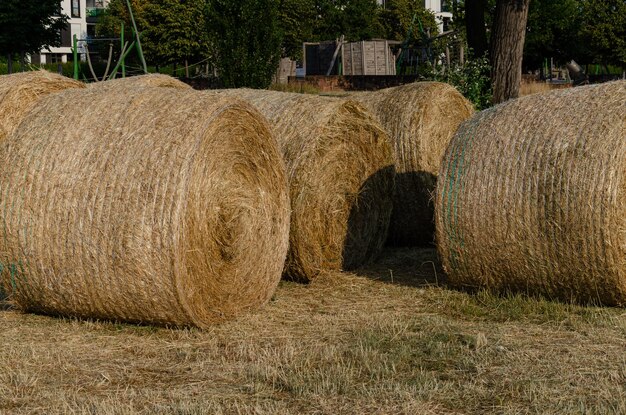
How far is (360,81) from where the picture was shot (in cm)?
2842

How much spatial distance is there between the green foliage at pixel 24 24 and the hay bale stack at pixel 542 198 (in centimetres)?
3689

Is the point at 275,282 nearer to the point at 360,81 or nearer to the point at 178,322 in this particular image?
the point at 178,322

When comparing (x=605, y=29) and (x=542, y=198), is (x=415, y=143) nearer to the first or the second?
(x=542, y=198)

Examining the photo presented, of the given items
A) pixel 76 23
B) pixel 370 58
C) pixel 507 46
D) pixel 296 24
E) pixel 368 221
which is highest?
pixel 76 23

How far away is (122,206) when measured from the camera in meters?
6.60

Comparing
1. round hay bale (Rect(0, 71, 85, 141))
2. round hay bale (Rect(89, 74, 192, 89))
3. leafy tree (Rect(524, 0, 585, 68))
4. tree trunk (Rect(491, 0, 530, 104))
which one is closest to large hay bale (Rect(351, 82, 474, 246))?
round hay bale (Rect(89, 74, 192, 89))

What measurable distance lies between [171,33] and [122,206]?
41.5 meters

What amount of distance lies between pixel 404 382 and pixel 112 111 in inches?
115

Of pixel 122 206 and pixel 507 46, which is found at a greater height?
pixel 507 46

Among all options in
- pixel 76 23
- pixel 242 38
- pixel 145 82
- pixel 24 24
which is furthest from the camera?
pixel 76 23

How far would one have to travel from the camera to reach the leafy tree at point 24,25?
1646 inches

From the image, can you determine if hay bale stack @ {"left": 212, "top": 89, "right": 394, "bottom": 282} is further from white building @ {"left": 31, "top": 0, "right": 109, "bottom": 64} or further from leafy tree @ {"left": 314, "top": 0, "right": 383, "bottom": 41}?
white building @ {"left": 31, "top": 0, "right": 109, "bottom": 64}

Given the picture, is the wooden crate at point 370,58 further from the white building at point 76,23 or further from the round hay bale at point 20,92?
the white building at point 76,23

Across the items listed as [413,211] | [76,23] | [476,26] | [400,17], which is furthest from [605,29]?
[76,23]
